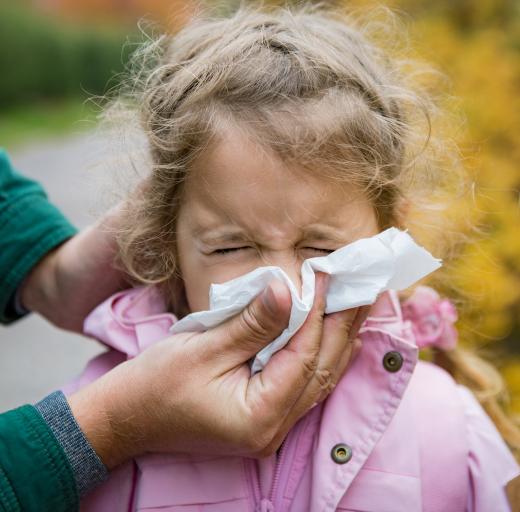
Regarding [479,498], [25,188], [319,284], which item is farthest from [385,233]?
[25,188]

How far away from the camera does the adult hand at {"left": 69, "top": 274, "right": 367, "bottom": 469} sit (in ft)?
5.54

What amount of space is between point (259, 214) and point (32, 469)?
0.82 m

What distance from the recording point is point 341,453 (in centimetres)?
185

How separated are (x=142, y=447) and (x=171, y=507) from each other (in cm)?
18

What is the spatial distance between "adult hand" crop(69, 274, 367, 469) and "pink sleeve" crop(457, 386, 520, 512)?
46 cm

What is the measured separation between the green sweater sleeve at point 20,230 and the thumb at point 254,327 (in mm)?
857

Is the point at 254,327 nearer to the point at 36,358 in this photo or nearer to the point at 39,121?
the point at 36,358

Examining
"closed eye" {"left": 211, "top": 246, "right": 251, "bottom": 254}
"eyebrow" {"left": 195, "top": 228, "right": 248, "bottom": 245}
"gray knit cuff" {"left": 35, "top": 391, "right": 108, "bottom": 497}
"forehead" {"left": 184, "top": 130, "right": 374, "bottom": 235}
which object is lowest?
"gray knit cuff" {"left": 35, "top": 391, "right": 108, "bottom": 497}

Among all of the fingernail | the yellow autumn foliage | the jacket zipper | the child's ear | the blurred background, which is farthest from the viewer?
the blurred background

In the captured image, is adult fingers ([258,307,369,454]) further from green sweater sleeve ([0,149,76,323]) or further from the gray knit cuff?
green sweater sleeve ([0,149,76,323])

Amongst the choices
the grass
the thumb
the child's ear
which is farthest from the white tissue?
the grass

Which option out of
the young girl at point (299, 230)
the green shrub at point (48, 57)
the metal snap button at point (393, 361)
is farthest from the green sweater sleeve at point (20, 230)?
the green shrub at point (48, 57)

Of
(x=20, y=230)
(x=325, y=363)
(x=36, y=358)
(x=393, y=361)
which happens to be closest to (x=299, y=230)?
(x=325, y=363)

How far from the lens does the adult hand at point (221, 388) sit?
5.54 feet
